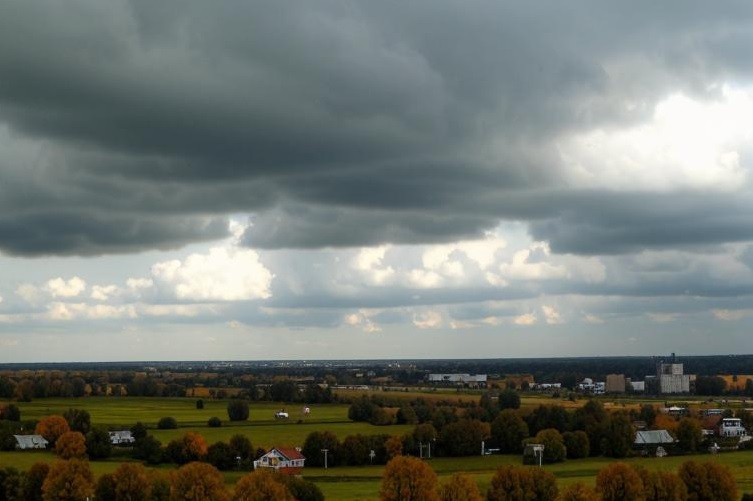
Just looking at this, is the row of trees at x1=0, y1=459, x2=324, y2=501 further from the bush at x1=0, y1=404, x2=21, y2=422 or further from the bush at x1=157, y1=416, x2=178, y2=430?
the bush at x1=0, y1=404, x2=21, y2=422

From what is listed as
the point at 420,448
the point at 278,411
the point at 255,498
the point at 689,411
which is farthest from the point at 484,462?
the point at 689,411

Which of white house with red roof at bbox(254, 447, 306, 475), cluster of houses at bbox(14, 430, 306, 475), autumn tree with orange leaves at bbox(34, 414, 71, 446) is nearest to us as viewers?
cluster of houses at bbox(14, 430, 306, 475)

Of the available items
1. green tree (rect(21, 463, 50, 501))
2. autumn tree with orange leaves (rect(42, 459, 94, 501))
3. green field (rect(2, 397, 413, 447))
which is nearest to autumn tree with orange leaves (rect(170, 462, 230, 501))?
autumn tree with orange leaves (rect(42, 459, 94, 501))

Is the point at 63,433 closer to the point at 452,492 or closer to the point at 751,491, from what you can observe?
the point at 452,492

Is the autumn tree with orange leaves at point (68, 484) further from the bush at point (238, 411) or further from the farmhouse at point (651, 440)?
the farmhouse at point (651, 440)

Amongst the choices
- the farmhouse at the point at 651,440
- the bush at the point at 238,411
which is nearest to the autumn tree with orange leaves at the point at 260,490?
the farmhouse at the point at 651,440

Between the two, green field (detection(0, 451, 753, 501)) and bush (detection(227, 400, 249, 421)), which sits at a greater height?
bush (detection(227, 400, 249, 421))

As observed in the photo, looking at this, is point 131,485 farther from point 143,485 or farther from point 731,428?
point 731,428
